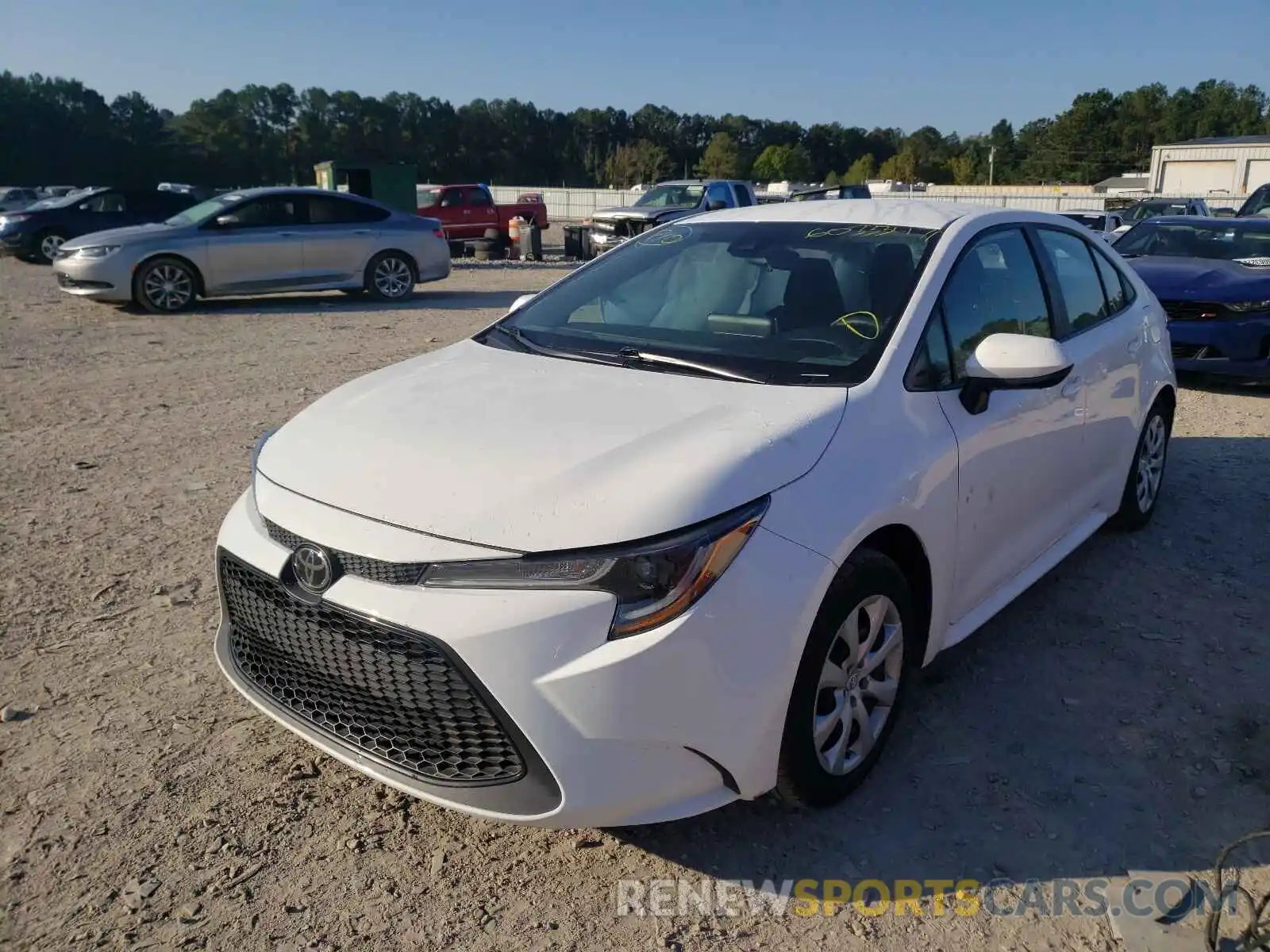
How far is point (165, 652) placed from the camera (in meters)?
3.71

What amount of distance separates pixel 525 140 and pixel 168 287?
94.7 metres

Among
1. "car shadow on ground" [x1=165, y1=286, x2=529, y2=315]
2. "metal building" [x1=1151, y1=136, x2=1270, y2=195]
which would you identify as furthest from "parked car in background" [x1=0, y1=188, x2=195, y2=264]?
"metal building" [x1=1151, y1=136, x2=1270, y2=195]

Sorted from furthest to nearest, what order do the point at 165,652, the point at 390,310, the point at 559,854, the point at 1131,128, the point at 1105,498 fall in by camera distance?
the point at 1131,128, the point at 390,310, the point at 1105,498, the point at 165,652, the point at 559,854

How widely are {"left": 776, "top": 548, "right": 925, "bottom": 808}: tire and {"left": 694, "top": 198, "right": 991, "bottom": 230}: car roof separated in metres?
1.50

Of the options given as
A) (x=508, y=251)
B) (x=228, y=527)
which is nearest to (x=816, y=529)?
(x=228, y=527)

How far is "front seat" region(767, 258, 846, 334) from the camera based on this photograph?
10.9 ft

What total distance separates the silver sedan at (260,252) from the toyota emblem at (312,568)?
11.8 m

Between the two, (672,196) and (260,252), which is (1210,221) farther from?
(672,196)

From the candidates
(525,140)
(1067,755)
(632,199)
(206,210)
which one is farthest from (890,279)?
(525,140)

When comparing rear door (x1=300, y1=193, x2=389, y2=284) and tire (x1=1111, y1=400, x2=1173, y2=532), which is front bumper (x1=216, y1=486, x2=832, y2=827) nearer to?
tire (x1=1111, y1=400, x2=1173, y2=532)

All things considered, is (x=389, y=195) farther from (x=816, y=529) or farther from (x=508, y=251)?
(x=816, y=529)

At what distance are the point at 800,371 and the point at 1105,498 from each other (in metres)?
2.25

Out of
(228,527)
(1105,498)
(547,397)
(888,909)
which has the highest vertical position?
(547,397)

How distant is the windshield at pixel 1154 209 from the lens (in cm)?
2045
